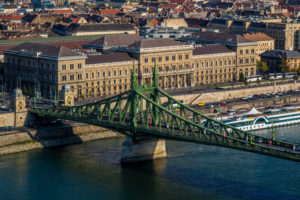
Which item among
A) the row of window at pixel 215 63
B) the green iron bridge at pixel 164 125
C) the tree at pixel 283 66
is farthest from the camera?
the tree at pixel 283 66

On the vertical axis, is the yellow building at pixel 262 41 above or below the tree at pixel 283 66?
above

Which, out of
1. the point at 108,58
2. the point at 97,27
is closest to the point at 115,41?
the point at 108,58

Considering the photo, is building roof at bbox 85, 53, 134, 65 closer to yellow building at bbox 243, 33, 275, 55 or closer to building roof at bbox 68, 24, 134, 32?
building roof at bbox 68, 24, 134, 32

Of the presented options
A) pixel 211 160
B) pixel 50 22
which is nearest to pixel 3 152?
pixel 211 160

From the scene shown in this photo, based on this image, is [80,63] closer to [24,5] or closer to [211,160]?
[211,160]

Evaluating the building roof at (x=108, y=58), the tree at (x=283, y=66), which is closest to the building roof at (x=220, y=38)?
the tree at (x=283, y=66)

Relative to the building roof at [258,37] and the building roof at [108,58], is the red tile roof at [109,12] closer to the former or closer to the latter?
the building roof at [258,37]
